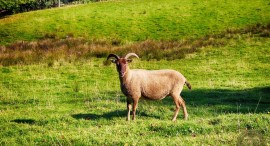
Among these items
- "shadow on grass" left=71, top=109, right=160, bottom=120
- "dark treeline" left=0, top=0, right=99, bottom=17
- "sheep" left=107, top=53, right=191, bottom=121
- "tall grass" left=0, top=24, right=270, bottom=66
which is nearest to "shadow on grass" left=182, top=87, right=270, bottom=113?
"sheep" left=107, top=53, right=191, bottom=121

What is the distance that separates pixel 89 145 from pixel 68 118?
3.55 m

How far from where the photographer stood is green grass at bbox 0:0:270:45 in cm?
4269

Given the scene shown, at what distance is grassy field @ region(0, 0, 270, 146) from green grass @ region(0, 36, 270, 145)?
0.14 feet

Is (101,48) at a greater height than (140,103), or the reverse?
(101,48)

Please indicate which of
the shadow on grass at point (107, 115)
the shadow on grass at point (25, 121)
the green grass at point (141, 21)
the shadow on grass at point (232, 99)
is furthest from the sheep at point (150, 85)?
the green grass at point (141, 21)

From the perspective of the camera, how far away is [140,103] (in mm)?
16516

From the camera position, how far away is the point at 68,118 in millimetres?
13312

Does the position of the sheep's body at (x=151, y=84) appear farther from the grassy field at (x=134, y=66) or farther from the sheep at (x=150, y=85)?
the grassy field at (x=134, y=66)

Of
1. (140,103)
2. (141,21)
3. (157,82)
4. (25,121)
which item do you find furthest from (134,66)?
(141,21)

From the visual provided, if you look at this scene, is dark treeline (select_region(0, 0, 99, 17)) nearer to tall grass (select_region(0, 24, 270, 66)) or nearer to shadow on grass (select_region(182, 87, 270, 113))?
tall grass (select_region(0, 24, 270, 66))

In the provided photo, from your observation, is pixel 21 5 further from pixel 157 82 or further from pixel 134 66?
pixel 157 82

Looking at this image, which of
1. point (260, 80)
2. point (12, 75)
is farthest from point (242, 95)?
point (12, 75)

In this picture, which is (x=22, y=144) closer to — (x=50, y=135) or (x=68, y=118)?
(x=50, y=135)

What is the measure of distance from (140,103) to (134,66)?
1153 centimetres
